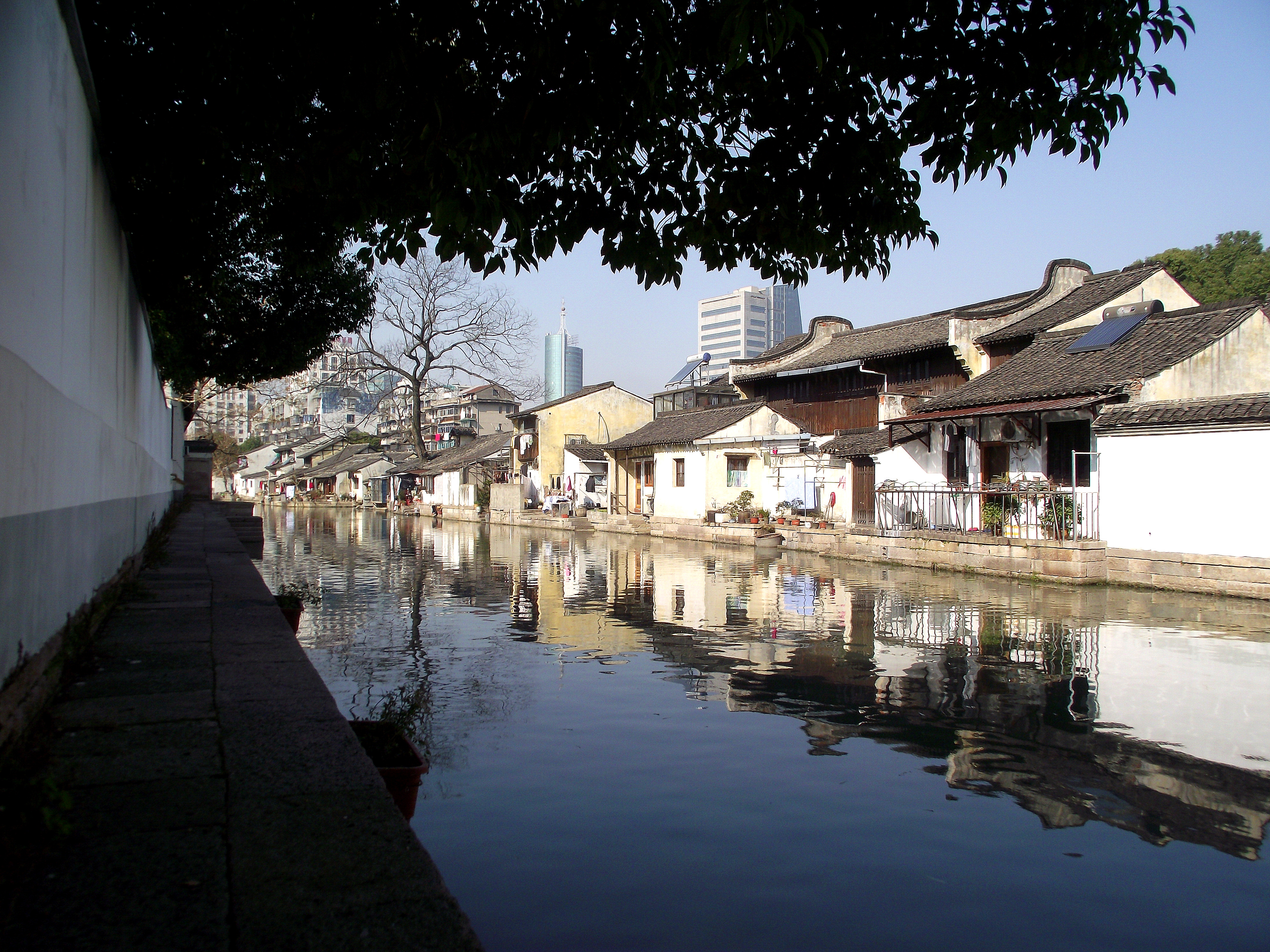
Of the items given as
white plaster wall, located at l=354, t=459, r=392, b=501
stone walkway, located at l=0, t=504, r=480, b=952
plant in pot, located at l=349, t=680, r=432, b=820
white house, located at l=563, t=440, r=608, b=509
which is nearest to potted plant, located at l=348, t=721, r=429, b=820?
plant in pot, located at l=349, t=680, r=432, b=820

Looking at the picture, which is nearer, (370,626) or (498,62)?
(498,62)

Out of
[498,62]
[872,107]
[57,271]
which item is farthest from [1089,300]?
[57,271]

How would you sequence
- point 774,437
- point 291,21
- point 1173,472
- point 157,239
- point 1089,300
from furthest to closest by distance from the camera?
point 774,437 < point 1089,300 < point 1173,472 < point 157,239 < point 291,21

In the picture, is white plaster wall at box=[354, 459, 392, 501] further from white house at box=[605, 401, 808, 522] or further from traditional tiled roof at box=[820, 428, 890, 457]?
traditional tiled roof at box=[820, 428, 890, 457]

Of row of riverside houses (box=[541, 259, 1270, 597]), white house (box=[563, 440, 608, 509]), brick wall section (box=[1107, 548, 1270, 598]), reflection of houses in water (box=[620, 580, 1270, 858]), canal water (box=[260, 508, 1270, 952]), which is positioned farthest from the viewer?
white house (box=[563, 440, 608, 509])

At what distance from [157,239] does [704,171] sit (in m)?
6.16

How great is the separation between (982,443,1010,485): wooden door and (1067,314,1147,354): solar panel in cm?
240

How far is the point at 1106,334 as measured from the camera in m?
19.0

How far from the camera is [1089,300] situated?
22.8 m

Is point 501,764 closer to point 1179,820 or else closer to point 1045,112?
point 1179,820

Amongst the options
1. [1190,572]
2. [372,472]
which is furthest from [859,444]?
[372,472]

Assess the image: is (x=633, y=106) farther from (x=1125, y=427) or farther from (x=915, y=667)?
(x=1125, y=427)

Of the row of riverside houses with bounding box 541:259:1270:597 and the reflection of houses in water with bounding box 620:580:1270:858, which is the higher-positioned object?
the row of riverside houses with bounding box 541:259:1270:597

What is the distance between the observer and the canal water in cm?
346
